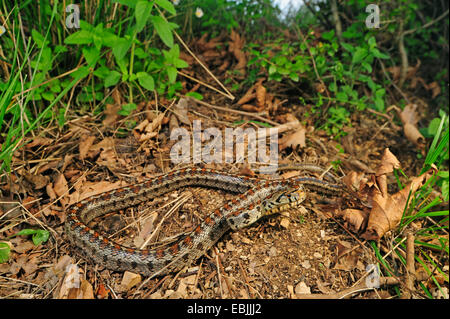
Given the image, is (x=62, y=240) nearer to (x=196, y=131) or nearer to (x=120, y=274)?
(x=120, y=274)

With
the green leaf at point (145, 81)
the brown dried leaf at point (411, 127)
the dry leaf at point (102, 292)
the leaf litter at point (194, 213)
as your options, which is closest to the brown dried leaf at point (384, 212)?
the leaf litter at point (194, 213)

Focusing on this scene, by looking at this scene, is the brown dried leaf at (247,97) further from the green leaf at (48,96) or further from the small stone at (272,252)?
the green leaf at (48,96)

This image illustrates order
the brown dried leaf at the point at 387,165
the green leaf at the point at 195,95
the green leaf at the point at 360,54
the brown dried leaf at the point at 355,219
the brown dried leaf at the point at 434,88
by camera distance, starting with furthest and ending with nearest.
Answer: the brown dried leaf at the point at 434,88, the green leaf at the point at 195,95, the green leaf at the point at 360,54, the brown dried leaf at the point at 387,165, the brown dried leaf at the point at 355,219

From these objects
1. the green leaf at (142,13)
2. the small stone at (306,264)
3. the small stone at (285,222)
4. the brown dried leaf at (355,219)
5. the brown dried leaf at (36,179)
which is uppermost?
the green leaf at (142,13)

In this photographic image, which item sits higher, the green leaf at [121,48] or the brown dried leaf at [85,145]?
the green leaf at [121,48]

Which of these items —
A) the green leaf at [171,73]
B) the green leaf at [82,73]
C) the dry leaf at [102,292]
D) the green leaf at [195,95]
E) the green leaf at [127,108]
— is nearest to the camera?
the dry leaf at [102,292]

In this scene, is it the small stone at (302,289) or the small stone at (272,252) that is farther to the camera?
the small stone at (272,252)

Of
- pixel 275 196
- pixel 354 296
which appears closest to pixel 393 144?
pixel 275 196
